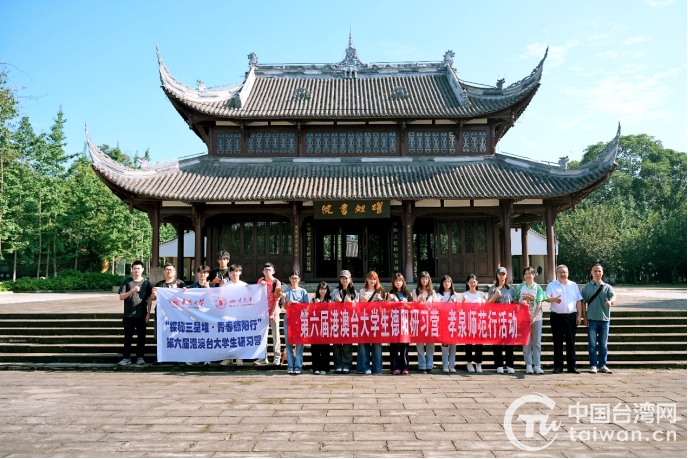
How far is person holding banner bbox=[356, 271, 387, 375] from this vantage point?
768 cm

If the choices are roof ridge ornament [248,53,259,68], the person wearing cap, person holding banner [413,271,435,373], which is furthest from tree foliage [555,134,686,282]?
person holding banner [413,271,435,373]

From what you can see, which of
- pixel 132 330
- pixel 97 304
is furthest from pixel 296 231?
pixel 132 330

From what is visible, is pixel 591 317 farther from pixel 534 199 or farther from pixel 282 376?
pixel 534 199

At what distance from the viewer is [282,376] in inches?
295

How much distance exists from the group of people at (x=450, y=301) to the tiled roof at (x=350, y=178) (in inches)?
282

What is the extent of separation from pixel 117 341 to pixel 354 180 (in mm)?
9398

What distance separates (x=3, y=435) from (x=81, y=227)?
1268 inches

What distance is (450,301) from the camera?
26.4 feet

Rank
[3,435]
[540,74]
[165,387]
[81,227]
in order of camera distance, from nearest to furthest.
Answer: [3,435] < [165,387] < [540,74] < [81,227]

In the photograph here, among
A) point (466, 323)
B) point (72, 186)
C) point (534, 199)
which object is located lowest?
point (466, 323)

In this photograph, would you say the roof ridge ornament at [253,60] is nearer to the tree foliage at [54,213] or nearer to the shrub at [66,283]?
the tree foliage at [54,213]

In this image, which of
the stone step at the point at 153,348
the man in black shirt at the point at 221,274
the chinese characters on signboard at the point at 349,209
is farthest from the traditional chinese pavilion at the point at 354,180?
the stone step at the point at 153,348

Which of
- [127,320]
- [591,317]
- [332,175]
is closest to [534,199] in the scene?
[332,175]

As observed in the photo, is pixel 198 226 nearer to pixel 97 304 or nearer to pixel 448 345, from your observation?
pixel 97 304
